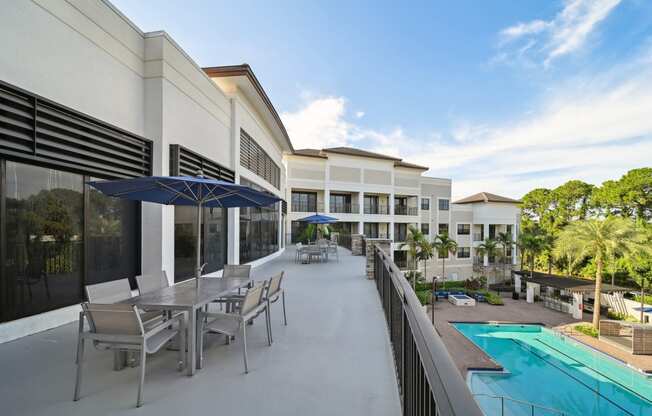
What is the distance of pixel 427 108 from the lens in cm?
2339

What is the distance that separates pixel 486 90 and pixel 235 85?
17537 mm

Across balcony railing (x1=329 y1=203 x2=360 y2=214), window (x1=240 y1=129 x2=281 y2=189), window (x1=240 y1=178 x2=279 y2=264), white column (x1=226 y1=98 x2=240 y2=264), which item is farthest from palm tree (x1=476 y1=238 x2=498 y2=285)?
white column (x1=226 y1=98 x2=240 y2=264)

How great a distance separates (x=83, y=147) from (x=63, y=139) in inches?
16.1

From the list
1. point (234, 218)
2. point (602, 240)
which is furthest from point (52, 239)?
point (602, 240)

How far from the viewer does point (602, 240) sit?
1831 cm

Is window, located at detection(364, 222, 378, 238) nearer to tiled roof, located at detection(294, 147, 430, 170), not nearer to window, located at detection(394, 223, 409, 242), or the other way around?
window, located at detection(394, 223, 409, 242)

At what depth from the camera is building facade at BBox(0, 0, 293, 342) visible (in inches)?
159

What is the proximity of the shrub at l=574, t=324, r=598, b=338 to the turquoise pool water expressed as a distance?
1.65m

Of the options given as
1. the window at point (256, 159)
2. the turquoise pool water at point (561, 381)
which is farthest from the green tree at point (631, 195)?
the window at point (256, 159)

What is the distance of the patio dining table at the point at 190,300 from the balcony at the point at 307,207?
77.4 feet

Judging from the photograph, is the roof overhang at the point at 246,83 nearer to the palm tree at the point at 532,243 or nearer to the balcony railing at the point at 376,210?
the balcony railing at the point at 376,210

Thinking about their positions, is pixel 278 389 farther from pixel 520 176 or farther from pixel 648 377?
pixel 520 176

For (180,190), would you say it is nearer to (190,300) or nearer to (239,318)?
(190,300)

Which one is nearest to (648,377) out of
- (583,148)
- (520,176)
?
(583,148)
